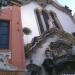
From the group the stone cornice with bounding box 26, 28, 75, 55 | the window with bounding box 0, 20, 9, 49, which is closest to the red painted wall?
the window with bounding box 0, 20, 9, 49

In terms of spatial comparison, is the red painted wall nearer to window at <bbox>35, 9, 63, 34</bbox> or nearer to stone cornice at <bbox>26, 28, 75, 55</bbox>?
stone cornice at <bbox>26, 28, 75, 55</bbox>

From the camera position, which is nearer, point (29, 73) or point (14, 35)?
point (14, 35)

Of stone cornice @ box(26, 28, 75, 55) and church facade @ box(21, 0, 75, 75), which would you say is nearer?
church facade @ box(21, 0, 75, 75)

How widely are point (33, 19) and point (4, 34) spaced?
305 inches

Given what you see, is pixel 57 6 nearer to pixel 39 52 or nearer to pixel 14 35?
pixel 39 52

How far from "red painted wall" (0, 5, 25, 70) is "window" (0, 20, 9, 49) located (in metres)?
0.20

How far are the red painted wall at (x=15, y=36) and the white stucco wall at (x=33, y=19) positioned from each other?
3.94m

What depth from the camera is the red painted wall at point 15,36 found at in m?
11.5

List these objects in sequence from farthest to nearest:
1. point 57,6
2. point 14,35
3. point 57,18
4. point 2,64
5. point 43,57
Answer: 1. point 57,6
2. point 57,18
3. point 43,57
4. point 14,35
5. point 2,64

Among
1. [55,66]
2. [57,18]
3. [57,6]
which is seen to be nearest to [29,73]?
[55,66]

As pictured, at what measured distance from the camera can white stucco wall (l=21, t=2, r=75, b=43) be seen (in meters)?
19.1

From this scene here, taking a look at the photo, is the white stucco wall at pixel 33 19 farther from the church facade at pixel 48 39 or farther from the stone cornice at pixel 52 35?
the stone cornice at pixel 52 35

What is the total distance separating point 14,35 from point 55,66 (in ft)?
11.0

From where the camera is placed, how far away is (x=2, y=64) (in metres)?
11.2
